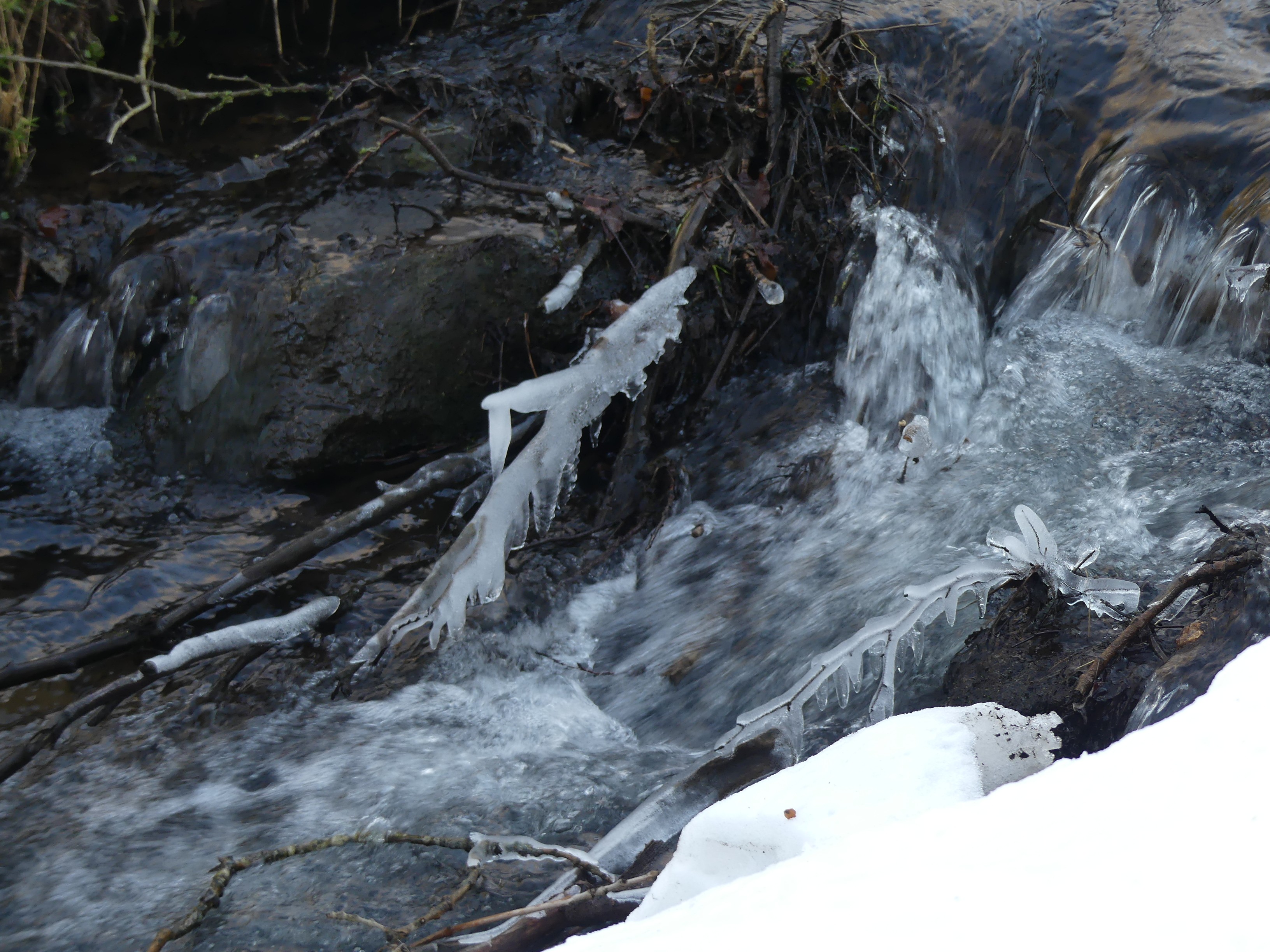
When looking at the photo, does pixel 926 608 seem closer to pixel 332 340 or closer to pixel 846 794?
pixel 846 794

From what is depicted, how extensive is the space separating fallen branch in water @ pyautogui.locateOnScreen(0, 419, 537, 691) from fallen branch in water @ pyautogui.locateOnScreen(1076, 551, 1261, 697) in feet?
6.31

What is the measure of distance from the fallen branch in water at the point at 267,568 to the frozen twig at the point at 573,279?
407 millimetres

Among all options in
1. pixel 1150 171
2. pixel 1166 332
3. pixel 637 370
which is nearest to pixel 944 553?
pixel 637 370

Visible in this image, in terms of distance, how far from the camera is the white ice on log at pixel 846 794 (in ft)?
4.46

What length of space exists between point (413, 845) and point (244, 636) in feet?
2.77

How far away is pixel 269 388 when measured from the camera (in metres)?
3.61

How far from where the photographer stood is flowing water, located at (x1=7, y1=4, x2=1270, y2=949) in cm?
244

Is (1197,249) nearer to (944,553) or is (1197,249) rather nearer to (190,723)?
(944,553)

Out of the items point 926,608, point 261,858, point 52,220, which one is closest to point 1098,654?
point 926,608

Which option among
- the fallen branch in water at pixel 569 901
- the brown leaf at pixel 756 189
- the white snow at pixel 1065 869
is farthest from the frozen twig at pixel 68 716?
the brown leaf at pixel 756 189

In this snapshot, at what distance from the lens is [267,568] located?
284 cm

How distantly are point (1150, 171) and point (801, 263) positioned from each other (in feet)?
5.32

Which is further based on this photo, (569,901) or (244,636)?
(244,636)

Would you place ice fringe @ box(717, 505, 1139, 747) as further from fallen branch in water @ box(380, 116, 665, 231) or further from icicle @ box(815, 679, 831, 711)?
fallen branch in water @ box(380, 116, 665, 231)
